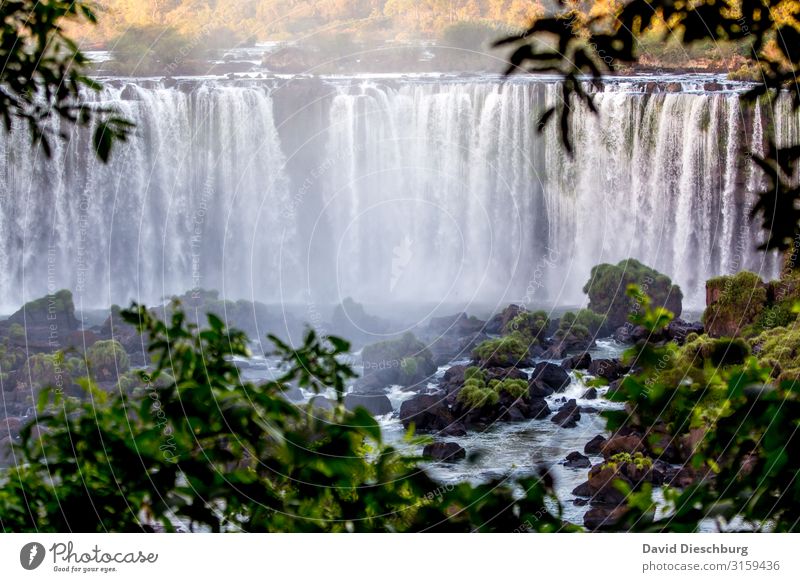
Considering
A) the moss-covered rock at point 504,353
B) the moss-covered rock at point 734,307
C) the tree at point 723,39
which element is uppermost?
the tree at point 723,39

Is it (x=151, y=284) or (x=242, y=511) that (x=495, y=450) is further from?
(x=151, y=284)

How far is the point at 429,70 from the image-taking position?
720 inches

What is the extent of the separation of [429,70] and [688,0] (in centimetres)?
1536

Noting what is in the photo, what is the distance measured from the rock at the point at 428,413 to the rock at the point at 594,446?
910mm

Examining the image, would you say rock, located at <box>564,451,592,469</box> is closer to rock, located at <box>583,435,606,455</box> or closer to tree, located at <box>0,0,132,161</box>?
rock, located at <box>583,435,606,455</box>

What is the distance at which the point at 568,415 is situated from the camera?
7129mm

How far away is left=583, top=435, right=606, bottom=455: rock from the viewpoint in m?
5.86

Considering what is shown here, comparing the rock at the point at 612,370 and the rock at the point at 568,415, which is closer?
the rock at the point at 568,415

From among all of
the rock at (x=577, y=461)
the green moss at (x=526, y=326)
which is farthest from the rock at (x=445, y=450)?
the green moss at (x=526, y=326)

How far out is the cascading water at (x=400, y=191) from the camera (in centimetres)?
1712

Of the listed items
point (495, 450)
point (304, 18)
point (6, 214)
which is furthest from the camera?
point (6, 214)

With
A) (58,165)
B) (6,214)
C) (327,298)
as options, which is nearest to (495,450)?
(327,298)
